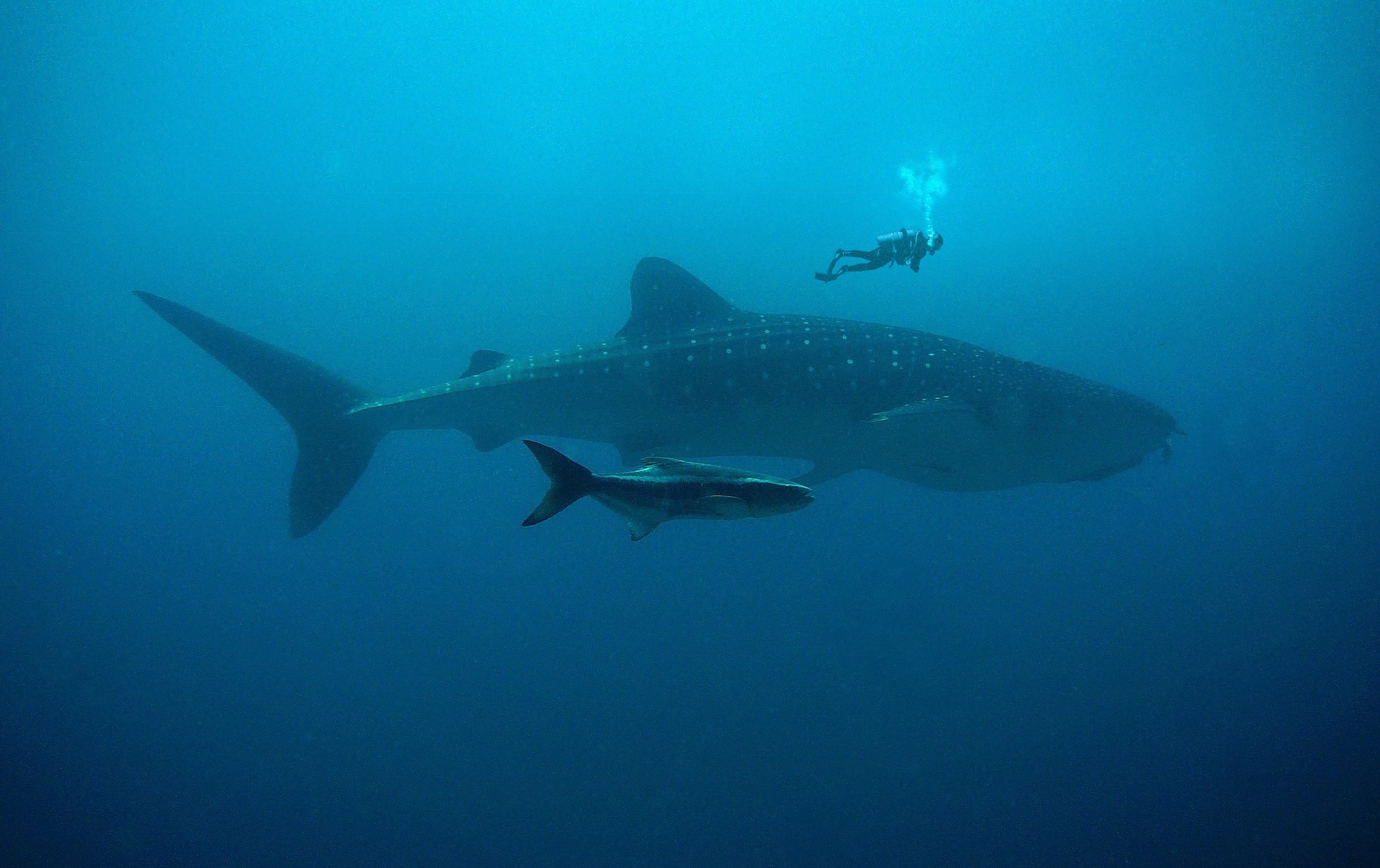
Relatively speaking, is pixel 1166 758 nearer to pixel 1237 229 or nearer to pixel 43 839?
pixel 43 839

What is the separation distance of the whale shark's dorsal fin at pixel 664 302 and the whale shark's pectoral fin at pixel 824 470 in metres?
2.16

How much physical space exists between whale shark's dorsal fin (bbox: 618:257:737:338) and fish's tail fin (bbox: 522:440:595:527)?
4.22m

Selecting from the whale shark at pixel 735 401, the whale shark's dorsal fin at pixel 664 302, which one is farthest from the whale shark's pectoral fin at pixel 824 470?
the whale shark's dorsal fin at pixel 664 302

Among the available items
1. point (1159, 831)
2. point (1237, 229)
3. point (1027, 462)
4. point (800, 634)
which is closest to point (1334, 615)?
point (1159, 831)

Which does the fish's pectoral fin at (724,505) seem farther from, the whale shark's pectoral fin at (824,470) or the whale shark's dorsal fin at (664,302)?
the whale shark's pectoral fin at (824,470)

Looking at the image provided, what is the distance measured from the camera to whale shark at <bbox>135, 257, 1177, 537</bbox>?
5922 millimetres

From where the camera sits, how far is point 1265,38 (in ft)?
87.1

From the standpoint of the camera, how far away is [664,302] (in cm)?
642

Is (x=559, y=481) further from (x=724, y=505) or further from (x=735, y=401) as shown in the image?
(x=735, y=401)

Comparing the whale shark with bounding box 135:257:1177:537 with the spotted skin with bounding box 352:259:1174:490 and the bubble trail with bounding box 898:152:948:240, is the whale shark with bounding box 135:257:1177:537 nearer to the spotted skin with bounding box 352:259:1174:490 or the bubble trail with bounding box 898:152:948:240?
the spotted skin with bounding box 352:259:1174:490

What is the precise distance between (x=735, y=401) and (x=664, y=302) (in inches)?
56.4

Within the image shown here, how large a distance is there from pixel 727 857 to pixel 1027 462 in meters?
9.67

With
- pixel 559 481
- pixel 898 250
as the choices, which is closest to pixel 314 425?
pixel 559 481

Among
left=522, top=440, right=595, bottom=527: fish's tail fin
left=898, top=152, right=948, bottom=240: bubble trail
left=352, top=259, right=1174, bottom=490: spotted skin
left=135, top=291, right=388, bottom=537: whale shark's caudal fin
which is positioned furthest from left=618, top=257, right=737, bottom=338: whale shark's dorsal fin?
left=898, top=152, right=948, bottom=240: bubble trail
